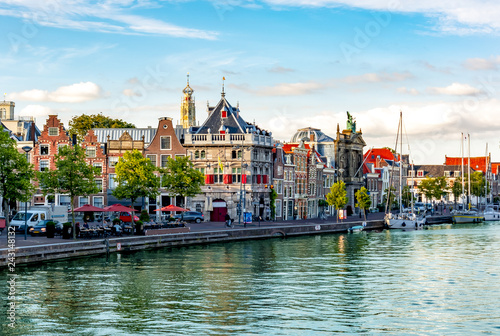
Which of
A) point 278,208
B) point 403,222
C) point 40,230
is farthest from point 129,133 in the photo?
point 403,222

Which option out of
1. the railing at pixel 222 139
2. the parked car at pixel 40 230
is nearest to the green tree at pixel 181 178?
the railing at pixel 222 139

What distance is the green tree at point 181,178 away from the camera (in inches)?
3364

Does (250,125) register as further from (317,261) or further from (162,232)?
(317,261)

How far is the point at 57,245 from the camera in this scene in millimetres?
56656

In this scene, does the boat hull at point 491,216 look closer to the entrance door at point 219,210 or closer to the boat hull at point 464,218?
the boat hull at point 464,218

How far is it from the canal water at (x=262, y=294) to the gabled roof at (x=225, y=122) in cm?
3868

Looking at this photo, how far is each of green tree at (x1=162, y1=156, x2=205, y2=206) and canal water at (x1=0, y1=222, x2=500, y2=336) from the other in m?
19.9

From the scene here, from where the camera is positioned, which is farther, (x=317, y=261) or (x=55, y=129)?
(x=55, y=129)

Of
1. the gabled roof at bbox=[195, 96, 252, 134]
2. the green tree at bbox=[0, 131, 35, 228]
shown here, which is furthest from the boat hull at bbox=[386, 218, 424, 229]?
the green tree at bbox=[0, 131, 35, 228]

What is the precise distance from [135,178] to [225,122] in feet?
102

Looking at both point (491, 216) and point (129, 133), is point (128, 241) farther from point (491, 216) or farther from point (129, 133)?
point (491, 216)

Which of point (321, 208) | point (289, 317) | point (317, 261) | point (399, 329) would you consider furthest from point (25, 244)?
point (321, 208)

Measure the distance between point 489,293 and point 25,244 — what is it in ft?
113

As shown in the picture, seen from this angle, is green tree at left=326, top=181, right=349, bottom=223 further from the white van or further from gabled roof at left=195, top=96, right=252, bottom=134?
the white van
